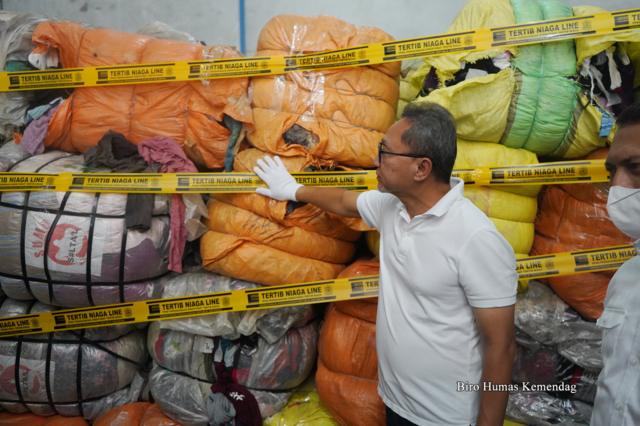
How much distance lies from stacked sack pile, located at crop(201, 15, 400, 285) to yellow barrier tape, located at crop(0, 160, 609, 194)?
94mm

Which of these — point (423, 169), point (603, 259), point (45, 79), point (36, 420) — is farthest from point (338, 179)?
point (36, 420)

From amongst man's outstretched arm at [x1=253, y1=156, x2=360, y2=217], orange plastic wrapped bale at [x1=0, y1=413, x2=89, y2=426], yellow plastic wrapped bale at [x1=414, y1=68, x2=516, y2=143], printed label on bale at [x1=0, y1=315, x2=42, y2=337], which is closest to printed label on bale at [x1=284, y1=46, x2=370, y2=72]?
yellow plastic wrapped bale at [x1=414, y1=68, x2=516, y2=143]

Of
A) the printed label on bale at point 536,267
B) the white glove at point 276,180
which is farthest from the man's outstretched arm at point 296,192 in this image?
the printed label on bale at point 536,267

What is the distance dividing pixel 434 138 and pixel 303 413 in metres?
1.75

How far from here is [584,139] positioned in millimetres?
2131

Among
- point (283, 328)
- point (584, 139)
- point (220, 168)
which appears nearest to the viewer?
point (584, 139)

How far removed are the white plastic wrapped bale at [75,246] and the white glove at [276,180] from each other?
22.1 inches

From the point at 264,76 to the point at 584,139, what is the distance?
5.59 ft

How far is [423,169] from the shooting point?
4.75ft

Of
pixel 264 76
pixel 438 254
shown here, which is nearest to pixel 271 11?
pixel 264 76

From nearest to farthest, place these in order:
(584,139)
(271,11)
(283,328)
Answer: (584,139), (283,328), (271,11)

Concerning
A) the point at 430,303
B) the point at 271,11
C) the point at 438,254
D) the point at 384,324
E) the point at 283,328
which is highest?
the point at 271,11

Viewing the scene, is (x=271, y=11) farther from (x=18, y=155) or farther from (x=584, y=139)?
(x=584, y=139)

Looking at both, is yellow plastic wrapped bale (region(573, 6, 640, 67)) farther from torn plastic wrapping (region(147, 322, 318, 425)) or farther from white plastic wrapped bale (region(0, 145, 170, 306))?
white plastic wrapped bale (region(0, 145, 170, 306))
